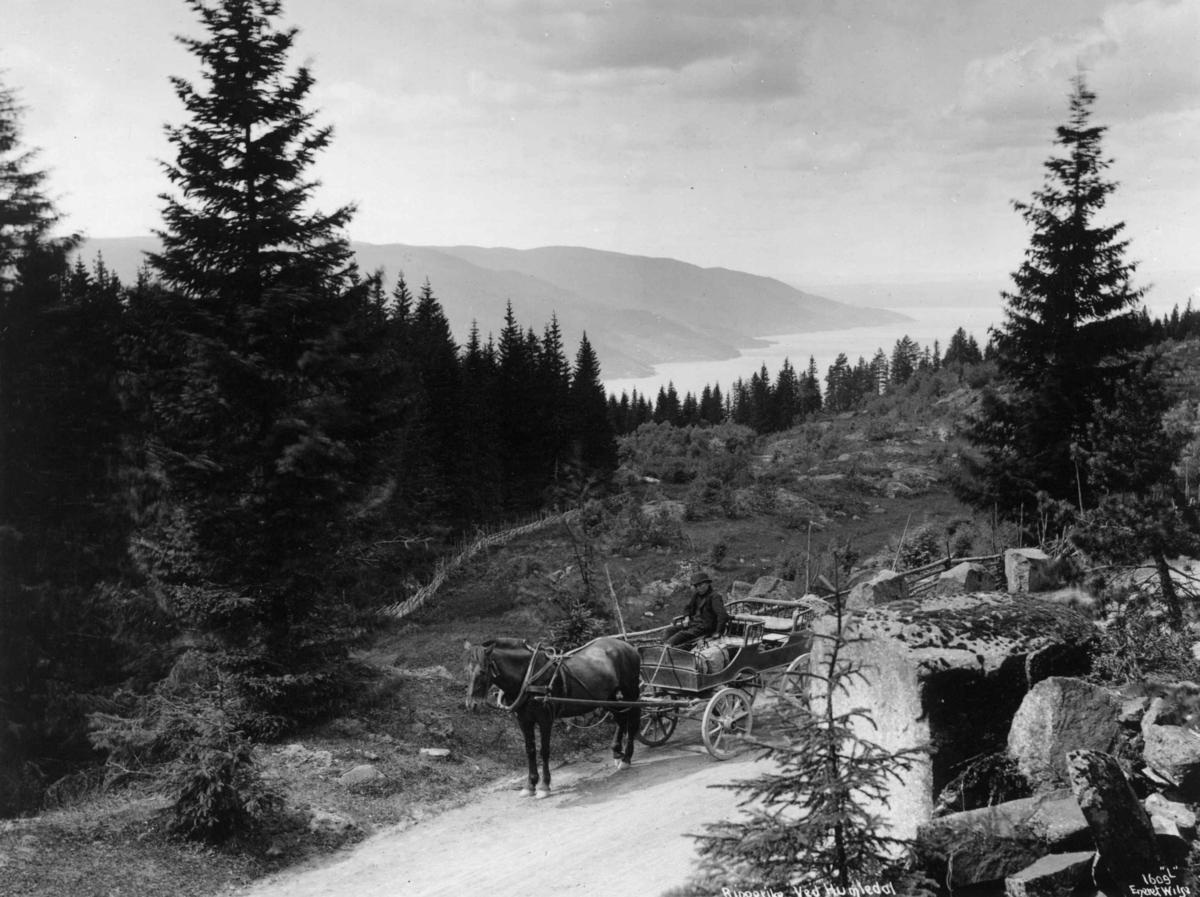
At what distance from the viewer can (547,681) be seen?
11.8 meters

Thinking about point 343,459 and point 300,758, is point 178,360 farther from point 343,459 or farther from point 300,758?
point 300,758

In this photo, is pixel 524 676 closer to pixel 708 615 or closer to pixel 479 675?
pixel 479 675

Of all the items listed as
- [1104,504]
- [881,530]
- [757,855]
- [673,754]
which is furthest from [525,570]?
[757,855]

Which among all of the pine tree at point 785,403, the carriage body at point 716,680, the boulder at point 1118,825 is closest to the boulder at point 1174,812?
the boulder at point 1118,825

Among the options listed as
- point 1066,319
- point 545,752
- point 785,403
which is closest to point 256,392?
point 545,752

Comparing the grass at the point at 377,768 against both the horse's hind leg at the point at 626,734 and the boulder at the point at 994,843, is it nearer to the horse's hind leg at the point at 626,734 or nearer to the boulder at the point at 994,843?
the horse's hind leg at the point at 626,734

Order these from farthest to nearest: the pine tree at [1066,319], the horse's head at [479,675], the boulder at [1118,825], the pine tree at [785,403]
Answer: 1. the pine tree at [785,403]
2. the pine tree at [1066,319]
3. the horse's head at [479,675]
4. the boulder at [1118,825]

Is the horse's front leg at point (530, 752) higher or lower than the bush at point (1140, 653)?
lower

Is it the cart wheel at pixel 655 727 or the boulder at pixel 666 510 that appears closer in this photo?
the cart wheel at pixel 655 727

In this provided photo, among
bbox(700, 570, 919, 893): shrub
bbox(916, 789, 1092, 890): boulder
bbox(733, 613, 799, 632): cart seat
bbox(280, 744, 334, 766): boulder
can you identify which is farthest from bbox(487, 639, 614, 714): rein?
bbox(700, 570, 919, 893): shrub

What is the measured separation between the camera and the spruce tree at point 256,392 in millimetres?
13812

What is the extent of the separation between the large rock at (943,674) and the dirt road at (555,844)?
2.04 m

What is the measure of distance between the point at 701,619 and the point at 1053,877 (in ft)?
27.3

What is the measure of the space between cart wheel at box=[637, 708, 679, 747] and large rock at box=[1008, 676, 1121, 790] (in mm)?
7005
